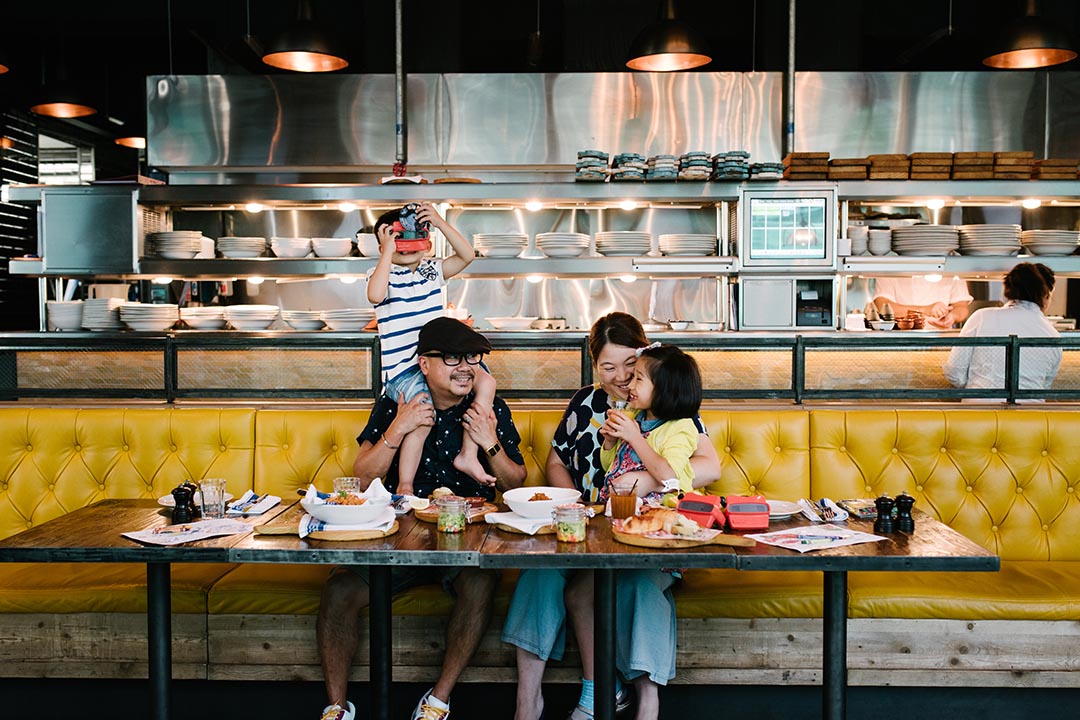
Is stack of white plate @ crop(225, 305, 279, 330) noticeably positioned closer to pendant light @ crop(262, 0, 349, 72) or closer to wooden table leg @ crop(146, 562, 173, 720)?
pendant light @ crop(262, 0, 349, 72)

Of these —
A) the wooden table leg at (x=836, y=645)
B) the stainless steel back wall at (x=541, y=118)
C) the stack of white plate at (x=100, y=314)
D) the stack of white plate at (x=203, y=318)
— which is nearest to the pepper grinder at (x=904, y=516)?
the wooden table leg at (x=836, y=645)

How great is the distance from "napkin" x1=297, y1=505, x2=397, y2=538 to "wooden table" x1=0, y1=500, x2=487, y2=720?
32 millimetres

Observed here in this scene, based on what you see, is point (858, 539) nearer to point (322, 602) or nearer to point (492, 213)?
point (322, 602)

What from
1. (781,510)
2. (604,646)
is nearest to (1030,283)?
(781,510)

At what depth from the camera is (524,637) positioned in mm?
2631

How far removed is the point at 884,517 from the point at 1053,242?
10.4 feet

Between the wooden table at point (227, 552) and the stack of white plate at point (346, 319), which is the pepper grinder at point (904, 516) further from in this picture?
the stack of white plate at point (346, 319)

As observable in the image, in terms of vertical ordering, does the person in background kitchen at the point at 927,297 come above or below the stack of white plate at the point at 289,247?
below

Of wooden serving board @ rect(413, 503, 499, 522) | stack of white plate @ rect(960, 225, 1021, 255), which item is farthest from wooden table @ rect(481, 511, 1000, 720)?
stack of white plate @ rect(960, 225, 1021, 255)

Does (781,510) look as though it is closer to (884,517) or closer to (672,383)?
(884,517)

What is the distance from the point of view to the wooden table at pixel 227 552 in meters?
2.06

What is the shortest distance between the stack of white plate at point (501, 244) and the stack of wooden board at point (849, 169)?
1.58 m

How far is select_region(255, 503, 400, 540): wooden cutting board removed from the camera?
7.04 feet

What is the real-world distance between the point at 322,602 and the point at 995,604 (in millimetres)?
1999
